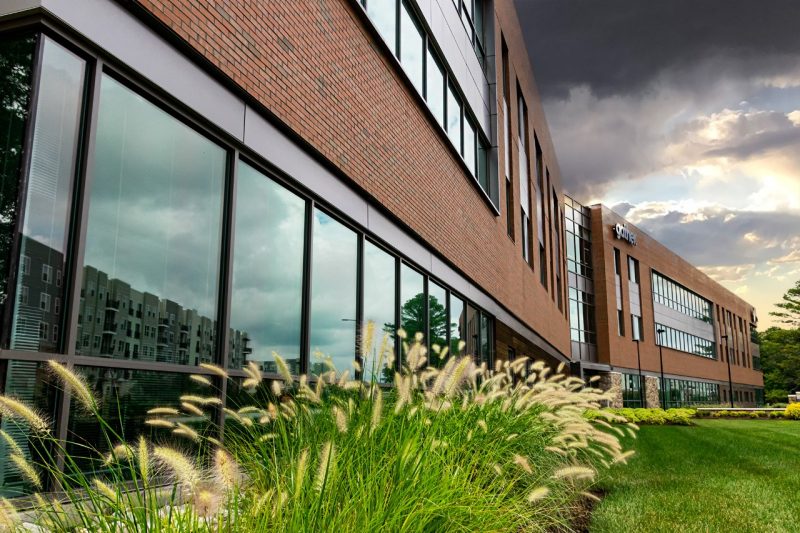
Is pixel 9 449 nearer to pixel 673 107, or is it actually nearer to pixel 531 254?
pixel 531 254

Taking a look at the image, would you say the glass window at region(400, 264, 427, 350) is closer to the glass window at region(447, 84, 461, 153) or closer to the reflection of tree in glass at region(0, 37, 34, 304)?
the glass window at region(447, 84, 461, 153)

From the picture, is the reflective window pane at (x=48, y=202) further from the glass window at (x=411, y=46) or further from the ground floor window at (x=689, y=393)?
the ground floor window at (x=689, y=393)

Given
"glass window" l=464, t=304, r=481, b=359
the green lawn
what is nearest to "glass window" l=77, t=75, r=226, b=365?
the green lawn

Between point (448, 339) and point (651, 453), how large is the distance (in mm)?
4758

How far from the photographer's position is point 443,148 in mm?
14406

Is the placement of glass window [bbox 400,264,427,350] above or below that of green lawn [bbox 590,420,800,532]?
above

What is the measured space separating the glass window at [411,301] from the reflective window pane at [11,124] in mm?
7839

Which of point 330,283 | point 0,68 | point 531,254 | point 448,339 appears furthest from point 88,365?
point 531,254

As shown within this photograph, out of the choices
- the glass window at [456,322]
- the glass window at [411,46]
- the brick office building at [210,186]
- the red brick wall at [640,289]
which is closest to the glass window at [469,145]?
the brick office building at [210,186]

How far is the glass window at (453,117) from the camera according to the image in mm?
15384

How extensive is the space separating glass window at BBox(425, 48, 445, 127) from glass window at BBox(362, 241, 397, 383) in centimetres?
412

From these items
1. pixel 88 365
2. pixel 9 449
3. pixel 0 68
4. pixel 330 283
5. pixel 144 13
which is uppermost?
pixel 144 13

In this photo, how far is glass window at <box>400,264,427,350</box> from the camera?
12.0 metres

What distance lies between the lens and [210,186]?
6473 mm
